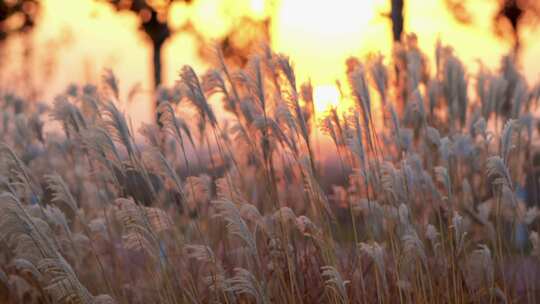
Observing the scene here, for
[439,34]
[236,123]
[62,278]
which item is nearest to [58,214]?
[62,278]

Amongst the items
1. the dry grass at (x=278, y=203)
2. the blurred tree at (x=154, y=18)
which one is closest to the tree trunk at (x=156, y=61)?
the blurred tree at (x=154, y=18)

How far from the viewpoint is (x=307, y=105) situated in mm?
4062

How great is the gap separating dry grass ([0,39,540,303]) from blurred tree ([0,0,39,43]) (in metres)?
11.5

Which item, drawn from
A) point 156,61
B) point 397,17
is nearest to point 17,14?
point 156,61

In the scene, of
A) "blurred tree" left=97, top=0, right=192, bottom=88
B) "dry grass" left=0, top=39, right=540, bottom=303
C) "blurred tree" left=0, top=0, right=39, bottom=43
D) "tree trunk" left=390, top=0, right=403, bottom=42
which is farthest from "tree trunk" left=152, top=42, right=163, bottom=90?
"dry grass" left=0, top=39, right=540, bottom=303

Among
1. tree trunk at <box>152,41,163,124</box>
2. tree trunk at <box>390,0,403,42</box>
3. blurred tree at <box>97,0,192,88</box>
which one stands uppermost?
blurred tree at <box>97,0,192,88</box>

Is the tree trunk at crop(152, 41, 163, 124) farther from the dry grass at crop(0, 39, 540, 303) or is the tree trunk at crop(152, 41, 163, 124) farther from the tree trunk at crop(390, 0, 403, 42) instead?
the dry grass at crop(0, 39, 540, 303)

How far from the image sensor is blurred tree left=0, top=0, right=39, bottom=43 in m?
15.6

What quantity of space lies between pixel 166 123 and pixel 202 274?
1.24 m

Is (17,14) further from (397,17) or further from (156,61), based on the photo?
(397,17)

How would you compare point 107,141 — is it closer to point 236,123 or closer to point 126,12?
point 236,123

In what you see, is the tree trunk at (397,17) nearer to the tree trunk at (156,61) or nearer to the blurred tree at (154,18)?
the blurred tree at (154,18)

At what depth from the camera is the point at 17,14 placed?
1579 centimetres

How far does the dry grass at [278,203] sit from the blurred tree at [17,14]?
11.5 metres
